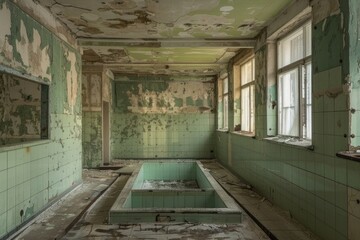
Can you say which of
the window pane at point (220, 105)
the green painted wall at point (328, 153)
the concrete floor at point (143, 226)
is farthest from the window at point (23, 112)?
the window pane at point (220, 105)

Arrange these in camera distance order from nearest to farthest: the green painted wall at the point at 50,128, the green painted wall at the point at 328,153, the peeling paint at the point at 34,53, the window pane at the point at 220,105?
the green painted wall at the point at 328,153, the green painted wall at the point at 50,128, the peeling paint at the point at 34,53, the window pane at the point at 220,105

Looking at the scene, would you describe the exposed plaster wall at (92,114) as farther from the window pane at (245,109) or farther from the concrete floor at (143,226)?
the window pane at (245,109)

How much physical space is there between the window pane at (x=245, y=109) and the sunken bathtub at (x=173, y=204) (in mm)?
1532

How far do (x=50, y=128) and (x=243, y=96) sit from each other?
4656mm

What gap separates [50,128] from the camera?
14.9ft

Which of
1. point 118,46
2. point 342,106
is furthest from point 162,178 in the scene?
point 342,106

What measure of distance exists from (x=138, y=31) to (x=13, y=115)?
97.2 inches

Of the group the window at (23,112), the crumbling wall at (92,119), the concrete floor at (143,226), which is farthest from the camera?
the crumbling wall at (92,119)

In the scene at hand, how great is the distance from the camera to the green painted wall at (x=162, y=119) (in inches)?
413

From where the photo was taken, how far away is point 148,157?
10500 mm

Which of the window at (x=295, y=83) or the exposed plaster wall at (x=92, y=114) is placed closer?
the window at (x=295, y=83)

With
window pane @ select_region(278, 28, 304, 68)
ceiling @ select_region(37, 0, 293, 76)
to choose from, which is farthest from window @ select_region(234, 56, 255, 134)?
window pane @ select_region(278, 28, 304, 68)

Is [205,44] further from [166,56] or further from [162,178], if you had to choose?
[162,178]

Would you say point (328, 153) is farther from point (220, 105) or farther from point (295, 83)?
point (220, 105)
